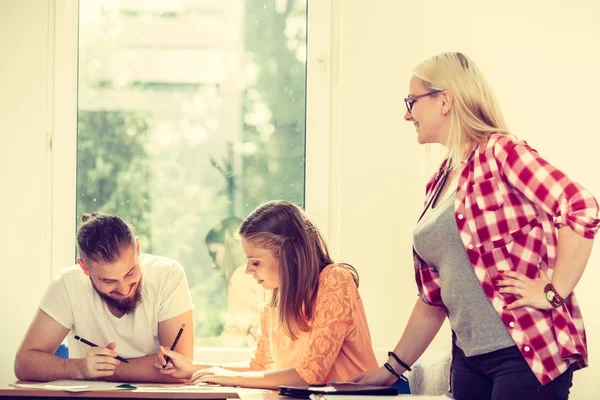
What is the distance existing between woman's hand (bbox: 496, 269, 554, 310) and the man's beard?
1517mm

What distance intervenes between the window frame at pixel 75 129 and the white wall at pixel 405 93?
0.08 metres

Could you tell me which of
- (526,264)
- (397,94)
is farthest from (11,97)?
(526,264)

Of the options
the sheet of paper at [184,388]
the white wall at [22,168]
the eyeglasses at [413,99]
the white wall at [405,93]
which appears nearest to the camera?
the eyeglasses at [413,99]

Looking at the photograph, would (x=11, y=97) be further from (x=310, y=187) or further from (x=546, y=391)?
(x=546, y=391)

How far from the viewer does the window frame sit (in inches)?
134

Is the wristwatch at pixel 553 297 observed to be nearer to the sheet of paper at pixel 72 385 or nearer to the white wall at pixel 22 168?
the sheet of paper at pixel 72 385

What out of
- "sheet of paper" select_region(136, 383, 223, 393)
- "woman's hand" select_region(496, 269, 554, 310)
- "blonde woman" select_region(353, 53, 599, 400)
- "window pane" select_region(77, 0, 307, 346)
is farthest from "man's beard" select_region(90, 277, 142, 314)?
"woman's hand" select_region(496, 269, 554, 310)

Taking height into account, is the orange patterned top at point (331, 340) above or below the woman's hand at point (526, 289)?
below

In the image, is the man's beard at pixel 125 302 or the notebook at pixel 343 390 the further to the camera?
the man's beard at pixel 125 302

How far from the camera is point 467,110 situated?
1.92 m

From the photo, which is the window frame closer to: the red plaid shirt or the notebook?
the notebook

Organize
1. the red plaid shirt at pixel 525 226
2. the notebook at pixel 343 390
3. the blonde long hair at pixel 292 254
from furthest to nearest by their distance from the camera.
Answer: the blonde long hair at pixel 292 254
the notebook at pixel 343 390
the red plaid shirt at pixel 525 226

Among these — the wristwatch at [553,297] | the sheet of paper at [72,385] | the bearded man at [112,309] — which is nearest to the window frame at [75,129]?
the bearded man at [112,309]

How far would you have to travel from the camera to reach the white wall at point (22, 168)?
3.37m
